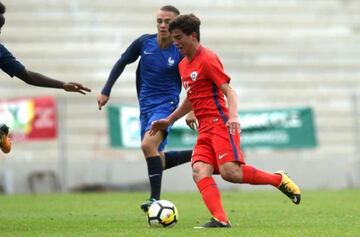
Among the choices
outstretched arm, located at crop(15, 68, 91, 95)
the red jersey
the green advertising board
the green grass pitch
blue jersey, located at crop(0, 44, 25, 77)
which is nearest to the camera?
the green grass pitch

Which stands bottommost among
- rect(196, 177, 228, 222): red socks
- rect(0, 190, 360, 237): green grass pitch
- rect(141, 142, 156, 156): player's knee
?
rect(0, 190, 360, 237): green grass pitch

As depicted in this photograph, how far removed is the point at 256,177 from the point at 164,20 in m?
2.60

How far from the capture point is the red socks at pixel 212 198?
9117 millimetres

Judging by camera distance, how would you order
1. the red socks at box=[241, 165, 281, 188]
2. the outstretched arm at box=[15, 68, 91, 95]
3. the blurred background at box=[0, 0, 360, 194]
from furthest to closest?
the blurred background at box=[0, 0, 360, 194] < the outstretched arm at box=[15, 68, 91, 95] < the red socks at box=[241, 165, 281, 188]

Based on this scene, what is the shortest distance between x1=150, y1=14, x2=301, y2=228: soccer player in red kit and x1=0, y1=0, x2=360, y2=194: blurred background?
11.1m

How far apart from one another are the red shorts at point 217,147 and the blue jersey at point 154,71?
2.20 m

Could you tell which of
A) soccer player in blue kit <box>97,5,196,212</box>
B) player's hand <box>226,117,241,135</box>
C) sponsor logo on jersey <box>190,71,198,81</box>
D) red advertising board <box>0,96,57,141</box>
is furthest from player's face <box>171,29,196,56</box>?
red advertising board <box>0,96,57,141</box>

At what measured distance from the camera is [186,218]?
11.0 metres

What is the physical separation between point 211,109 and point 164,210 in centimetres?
102

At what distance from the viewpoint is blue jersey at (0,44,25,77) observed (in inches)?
400

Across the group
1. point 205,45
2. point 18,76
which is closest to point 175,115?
point 18,76

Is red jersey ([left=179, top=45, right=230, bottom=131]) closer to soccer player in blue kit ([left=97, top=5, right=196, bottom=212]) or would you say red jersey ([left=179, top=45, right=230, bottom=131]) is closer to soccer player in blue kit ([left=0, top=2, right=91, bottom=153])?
soccer player in blue kit ([left=0, top=2, right=91, bottom=153])

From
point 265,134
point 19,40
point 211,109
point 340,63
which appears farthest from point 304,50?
point 211,109

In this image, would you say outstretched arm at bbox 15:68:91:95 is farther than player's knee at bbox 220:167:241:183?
Yes
